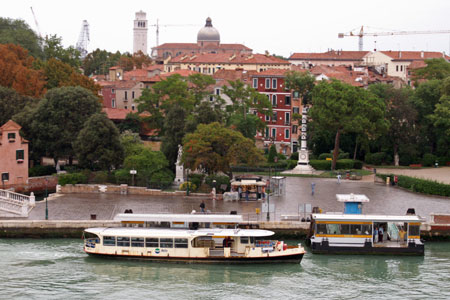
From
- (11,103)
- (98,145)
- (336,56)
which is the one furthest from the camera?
(336,56)

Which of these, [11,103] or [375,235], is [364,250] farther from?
[11,103]

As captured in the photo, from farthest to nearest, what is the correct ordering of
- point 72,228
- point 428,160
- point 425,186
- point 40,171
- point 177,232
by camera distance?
point 428,160 → point 40,171 → point 425,186 → point 72,228 → point 177,232

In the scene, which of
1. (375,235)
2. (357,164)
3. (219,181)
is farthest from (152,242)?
(357,164)

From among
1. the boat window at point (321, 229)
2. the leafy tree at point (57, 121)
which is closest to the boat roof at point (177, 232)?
the boat window at point (321, 229)

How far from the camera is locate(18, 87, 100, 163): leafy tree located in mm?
61812

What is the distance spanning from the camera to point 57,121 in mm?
62312

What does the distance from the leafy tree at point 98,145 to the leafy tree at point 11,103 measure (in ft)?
34.4

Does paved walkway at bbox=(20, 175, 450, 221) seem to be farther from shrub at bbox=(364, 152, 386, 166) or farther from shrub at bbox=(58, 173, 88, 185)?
shrub at bbox=(364, 152, 386, 166)

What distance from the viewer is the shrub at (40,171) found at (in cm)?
6228

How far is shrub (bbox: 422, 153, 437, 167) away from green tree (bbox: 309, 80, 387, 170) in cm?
687

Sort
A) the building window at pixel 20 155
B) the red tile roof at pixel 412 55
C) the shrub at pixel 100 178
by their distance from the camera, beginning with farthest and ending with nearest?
the red tile roof at pixel 412 55, the building window at pixel 20 155, the shrub at pixel 100 178

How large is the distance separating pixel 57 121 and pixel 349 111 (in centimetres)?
2352

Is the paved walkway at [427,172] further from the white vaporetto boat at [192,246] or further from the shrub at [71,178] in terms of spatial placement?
the white vaporetto boat at [192,246]

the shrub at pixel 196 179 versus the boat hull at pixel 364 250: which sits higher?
the shrub at pixel 196 179
